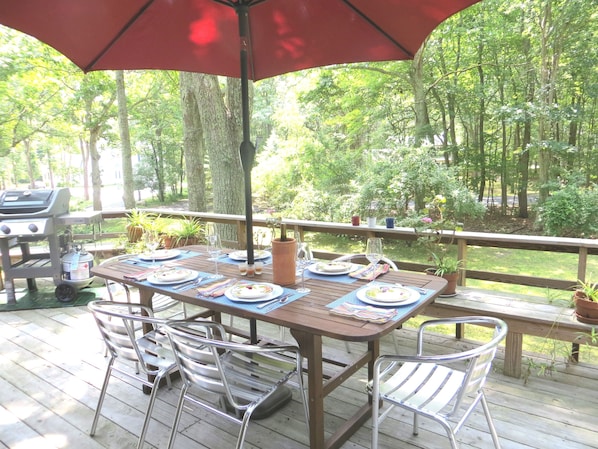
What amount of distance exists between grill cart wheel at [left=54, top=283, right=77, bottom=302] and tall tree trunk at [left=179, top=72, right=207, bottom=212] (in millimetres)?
2504

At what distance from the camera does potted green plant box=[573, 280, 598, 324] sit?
233cm

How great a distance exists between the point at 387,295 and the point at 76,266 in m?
3.35

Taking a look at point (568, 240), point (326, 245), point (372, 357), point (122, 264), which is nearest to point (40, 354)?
point (122, 264)

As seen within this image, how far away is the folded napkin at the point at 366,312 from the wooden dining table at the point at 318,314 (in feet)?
0.08

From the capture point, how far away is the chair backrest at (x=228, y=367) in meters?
1.51

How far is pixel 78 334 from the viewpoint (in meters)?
3.29

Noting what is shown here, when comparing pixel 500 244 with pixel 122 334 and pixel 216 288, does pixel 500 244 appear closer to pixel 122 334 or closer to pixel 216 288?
pixel 216 288

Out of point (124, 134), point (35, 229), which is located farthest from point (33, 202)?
point (124, 134)

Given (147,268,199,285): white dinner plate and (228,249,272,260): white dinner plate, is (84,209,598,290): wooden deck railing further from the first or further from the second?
(147,268,199,285): white dinner plate

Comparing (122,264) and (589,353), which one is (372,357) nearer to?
(122,264)

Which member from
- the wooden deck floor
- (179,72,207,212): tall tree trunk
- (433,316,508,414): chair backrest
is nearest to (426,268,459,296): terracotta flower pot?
the wooden deck floor

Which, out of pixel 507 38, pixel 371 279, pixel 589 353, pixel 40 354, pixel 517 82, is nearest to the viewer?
pixel 371 279

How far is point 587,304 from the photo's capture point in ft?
7.68

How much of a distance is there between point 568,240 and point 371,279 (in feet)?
5.14
